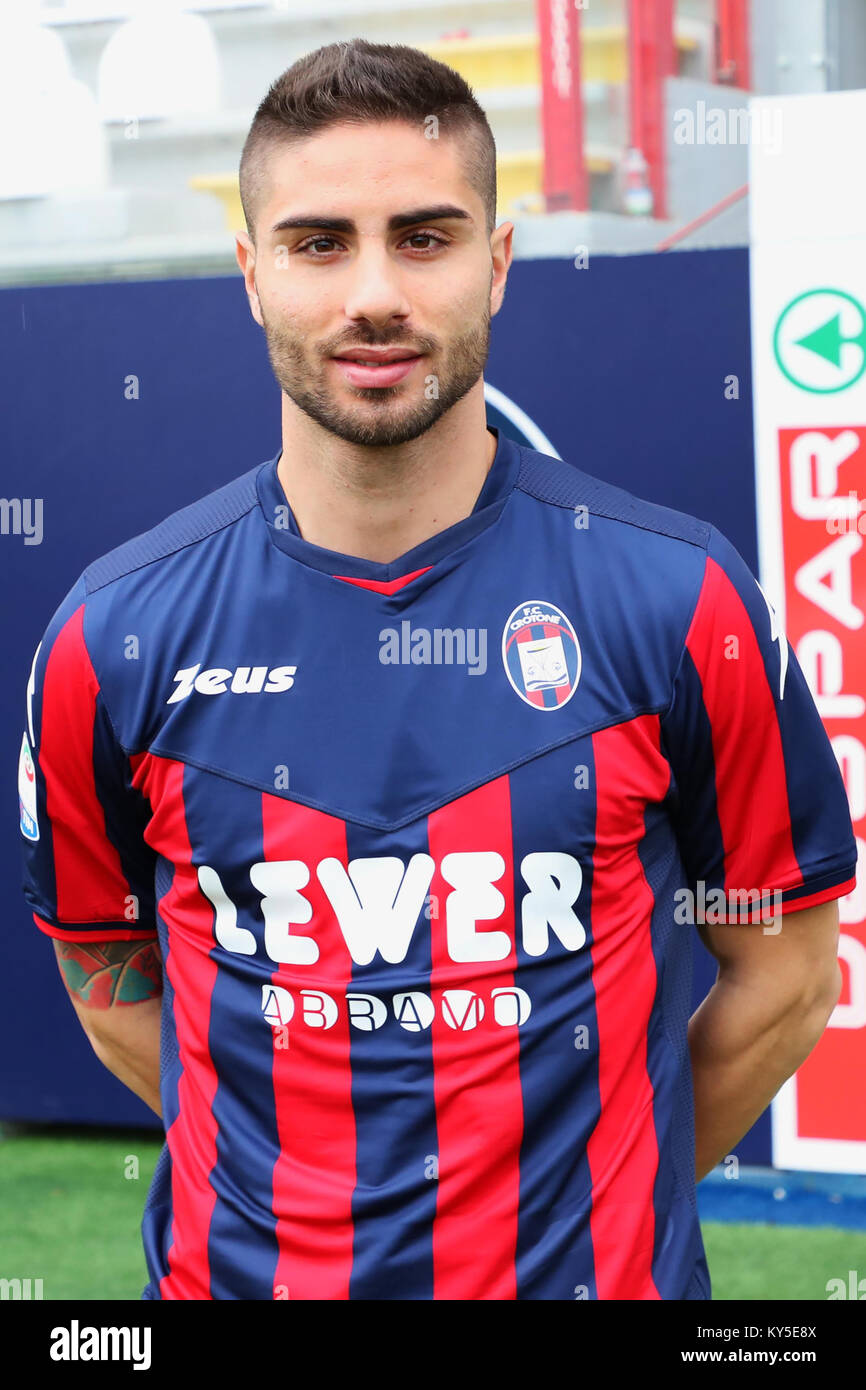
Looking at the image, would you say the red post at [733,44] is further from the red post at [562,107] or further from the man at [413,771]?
the man at [413,771]

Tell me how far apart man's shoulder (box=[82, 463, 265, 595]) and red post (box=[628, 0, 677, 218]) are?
4637 mm

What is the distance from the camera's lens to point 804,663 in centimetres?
275

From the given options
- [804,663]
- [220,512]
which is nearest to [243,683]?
[220,512]

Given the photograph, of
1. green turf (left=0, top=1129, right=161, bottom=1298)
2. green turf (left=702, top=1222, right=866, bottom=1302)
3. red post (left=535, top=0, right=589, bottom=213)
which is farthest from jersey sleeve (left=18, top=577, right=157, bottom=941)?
red post (left=535, top=0, right=589, bottom=213)

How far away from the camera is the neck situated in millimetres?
1293

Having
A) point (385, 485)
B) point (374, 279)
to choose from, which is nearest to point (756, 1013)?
point (385, 485)

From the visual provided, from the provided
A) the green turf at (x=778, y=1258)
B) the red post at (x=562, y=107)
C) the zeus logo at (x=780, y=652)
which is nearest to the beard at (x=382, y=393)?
the zeus logo at (x=780, y=652)

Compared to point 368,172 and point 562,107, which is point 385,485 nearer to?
point 368,172

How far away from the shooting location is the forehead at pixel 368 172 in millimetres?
1229

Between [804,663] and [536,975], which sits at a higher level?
[804,663]

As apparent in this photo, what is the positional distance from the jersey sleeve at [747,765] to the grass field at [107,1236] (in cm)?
153

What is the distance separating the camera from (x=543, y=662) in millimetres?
1288

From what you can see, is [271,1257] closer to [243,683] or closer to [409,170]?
[243,683]
